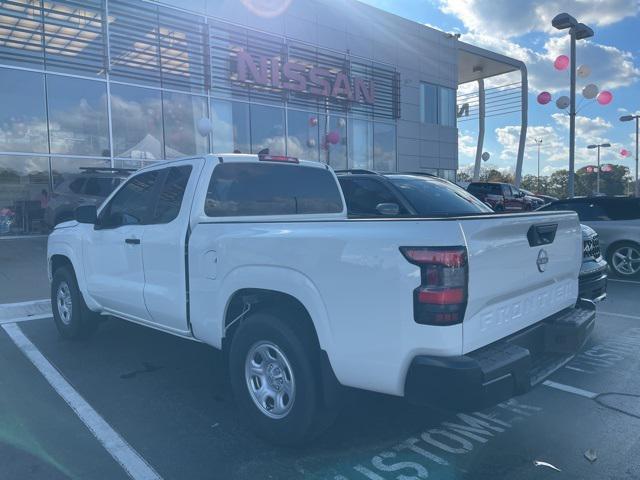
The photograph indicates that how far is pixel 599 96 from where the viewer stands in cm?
1703

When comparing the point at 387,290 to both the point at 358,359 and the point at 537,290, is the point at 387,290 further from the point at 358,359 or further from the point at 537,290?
the point at 537,290

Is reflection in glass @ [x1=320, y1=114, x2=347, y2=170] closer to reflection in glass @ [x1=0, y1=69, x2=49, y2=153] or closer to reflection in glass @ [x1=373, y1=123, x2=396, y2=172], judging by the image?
reflection in glass @ [x1=373, y1=123, x2=396, y2=172]

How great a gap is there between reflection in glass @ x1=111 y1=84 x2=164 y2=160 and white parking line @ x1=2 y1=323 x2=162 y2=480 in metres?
12.2

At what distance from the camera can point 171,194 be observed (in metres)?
4.39

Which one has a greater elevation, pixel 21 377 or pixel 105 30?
pixel 105 30

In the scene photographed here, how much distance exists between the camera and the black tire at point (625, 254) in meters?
9.16

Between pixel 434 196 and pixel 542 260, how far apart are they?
11.8 feet

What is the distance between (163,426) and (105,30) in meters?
15.4

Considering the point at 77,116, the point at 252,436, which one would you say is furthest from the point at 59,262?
the point at 77,116

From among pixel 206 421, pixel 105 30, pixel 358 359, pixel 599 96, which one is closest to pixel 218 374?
pixel 206 421

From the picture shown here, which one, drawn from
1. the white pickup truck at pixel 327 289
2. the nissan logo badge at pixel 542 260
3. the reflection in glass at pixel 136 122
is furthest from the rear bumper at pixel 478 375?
the reflection in glass at pixel 136 122

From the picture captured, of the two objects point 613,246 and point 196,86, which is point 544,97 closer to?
point 613,246

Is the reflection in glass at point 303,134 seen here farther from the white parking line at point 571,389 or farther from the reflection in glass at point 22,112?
the white parking line at point 571,389

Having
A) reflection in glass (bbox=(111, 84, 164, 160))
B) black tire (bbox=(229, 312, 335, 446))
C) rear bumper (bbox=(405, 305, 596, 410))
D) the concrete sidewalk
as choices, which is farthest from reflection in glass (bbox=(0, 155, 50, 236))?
rear bumper (bbox=(405, 305, 596, 410))
